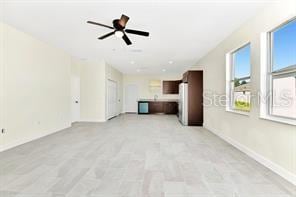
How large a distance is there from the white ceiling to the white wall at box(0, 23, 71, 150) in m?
0.39

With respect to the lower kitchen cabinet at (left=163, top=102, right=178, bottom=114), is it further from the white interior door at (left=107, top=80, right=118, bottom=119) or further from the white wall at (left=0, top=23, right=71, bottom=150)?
the white wall at (left=0, top=23, right=71, bottom=150)

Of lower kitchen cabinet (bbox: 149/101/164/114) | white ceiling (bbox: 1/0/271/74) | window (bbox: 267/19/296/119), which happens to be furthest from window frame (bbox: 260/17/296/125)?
lower kitchen cabinet (bbox: 149/101/164/114)

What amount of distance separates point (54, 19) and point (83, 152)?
283 cm

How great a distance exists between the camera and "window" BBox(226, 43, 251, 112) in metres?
4.24

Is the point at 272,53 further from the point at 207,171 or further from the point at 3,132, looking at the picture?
the point at 3,132

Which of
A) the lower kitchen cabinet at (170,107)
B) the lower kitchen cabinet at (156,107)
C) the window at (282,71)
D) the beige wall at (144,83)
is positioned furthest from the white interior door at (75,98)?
the window at (282,71)

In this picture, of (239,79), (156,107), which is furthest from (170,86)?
(239,79)

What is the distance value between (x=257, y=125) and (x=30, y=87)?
5.47 meters

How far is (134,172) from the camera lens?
2.94m

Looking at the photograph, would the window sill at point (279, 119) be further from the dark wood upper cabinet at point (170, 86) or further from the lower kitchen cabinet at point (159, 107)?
the dark wood upper cabinet at point (170, 86)

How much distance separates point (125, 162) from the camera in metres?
3.38

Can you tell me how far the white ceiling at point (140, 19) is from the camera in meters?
3.35

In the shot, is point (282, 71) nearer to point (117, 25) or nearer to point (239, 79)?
point (239, 79)

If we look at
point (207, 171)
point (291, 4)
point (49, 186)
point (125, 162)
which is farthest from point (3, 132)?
point (291, 4)
